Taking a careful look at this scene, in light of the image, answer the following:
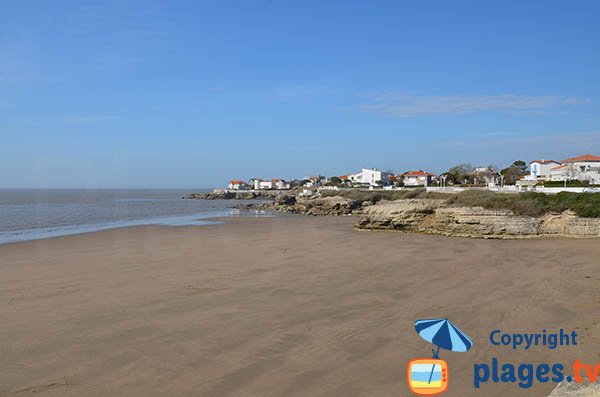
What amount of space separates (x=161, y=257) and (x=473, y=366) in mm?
12729

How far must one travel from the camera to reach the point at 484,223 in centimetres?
2295

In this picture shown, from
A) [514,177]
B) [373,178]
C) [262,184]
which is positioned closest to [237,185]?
[262,184]

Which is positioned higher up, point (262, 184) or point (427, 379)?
point (262, 184)

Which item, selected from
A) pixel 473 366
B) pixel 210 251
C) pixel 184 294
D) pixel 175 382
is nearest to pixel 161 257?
pixel 210 251

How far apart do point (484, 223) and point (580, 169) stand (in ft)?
149

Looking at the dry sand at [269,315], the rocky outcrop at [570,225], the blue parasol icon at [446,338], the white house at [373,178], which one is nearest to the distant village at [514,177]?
the white house at [373,178]

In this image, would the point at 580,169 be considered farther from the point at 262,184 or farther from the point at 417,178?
the point at 262,184

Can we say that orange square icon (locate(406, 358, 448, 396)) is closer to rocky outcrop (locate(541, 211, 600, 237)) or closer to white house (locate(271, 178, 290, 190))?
rocky outcrop (locate(541, 211, 600, 237))

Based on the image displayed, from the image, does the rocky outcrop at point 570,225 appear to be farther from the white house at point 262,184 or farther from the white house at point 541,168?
A: the white house at point 262,184

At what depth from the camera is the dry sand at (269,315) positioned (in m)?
6.07

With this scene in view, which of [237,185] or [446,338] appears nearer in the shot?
[446,338]

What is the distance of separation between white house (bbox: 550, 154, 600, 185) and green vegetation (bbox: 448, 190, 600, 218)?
3478cm

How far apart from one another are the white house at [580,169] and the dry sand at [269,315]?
149 feet

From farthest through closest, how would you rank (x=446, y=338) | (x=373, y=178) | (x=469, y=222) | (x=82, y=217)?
(x=373, y=178) < (x=82, y=217) < (x=469, y=222) < (x=446, y=338)
